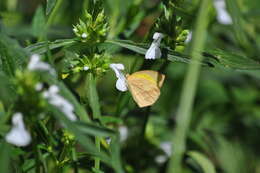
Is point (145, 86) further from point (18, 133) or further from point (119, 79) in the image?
point (18, 133)

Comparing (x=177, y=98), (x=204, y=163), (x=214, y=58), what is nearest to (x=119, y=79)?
(x=214, y=58)

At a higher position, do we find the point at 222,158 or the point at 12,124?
the point at 12,124

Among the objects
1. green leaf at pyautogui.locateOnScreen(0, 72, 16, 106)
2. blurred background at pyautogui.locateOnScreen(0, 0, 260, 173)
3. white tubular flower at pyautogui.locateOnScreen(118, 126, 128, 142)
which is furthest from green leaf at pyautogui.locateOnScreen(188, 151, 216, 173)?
green leaf at pyautogui.locateOnScreen(0, 72, 16, 106)

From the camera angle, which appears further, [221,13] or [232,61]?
[221,13]

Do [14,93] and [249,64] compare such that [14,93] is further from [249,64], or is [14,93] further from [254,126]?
[254,126]

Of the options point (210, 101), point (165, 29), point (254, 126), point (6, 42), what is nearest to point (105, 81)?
point (210, 101)

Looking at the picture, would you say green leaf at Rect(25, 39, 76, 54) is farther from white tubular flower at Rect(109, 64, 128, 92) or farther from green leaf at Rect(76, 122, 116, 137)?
green leaf at Rect(76, 122, 116, 137)
